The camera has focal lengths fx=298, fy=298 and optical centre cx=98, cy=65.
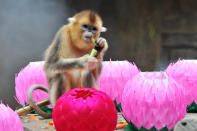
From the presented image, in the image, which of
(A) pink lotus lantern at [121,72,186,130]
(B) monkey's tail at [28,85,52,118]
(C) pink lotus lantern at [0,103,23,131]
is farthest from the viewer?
(B) monkey's tail at [28,85,52,118]

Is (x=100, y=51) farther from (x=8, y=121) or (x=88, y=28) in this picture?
(x=8, y=121)

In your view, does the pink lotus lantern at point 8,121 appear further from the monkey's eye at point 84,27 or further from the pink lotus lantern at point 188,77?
the pink lotus lantern at point 188,77

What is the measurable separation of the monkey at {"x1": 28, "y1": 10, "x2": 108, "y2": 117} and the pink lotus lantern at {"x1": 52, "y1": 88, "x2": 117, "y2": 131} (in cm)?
10

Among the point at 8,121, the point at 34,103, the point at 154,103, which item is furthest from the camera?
the point at 34,103

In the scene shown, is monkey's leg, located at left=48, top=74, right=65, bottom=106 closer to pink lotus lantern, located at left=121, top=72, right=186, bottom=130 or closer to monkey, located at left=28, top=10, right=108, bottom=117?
monkey, located at left=28, top=10, right=108, bottom=117

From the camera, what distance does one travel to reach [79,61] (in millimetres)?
512

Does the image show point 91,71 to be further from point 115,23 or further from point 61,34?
point 115,23

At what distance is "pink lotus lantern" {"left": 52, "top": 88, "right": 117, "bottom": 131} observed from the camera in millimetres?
400

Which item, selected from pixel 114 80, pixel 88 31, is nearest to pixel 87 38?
pixel 88 31

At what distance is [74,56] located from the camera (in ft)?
1.78

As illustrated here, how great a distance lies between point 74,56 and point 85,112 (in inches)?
6.4

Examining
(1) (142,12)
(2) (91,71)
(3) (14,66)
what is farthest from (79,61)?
(1) (142,12)

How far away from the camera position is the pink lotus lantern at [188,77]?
0.59 meters

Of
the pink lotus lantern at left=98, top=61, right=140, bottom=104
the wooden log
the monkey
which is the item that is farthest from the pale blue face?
the wooden log
